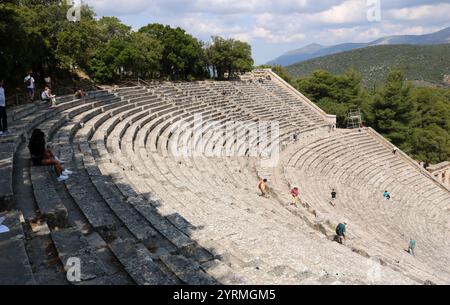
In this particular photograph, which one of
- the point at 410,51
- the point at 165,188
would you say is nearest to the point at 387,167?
the point at 165,188

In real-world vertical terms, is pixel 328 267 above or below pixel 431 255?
→ above

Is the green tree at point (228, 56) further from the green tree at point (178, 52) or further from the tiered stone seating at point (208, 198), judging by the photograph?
the tiered stone seating at point (208, 198)

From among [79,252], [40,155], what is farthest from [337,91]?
[79,252]

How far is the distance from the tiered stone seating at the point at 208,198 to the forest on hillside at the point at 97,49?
12.2ft

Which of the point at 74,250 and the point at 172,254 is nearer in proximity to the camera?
the point at 74,250

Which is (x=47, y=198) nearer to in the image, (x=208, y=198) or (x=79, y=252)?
(x=79, y=252)

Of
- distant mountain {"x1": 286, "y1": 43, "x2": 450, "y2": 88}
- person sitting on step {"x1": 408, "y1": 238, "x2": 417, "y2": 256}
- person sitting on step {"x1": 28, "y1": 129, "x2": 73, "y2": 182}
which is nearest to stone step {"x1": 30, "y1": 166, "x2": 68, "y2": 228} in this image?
person sitting on step {"x1": 28, "y1": 129, "x2": 73, "y2": 182}

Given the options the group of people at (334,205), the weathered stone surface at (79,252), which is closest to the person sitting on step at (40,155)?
the weathered stone surface at (79,252)

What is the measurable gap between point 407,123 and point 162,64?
25433 mm

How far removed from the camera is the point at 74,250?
3893 millimetres

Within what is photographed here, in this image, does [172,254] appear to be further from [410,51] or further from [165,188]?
[410,51]

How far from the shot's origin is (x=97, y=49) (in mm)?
24312

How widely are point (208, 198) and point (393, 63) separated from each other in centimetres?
14412

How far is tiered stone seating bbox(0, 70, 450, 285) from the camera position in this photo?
4.41 meters
